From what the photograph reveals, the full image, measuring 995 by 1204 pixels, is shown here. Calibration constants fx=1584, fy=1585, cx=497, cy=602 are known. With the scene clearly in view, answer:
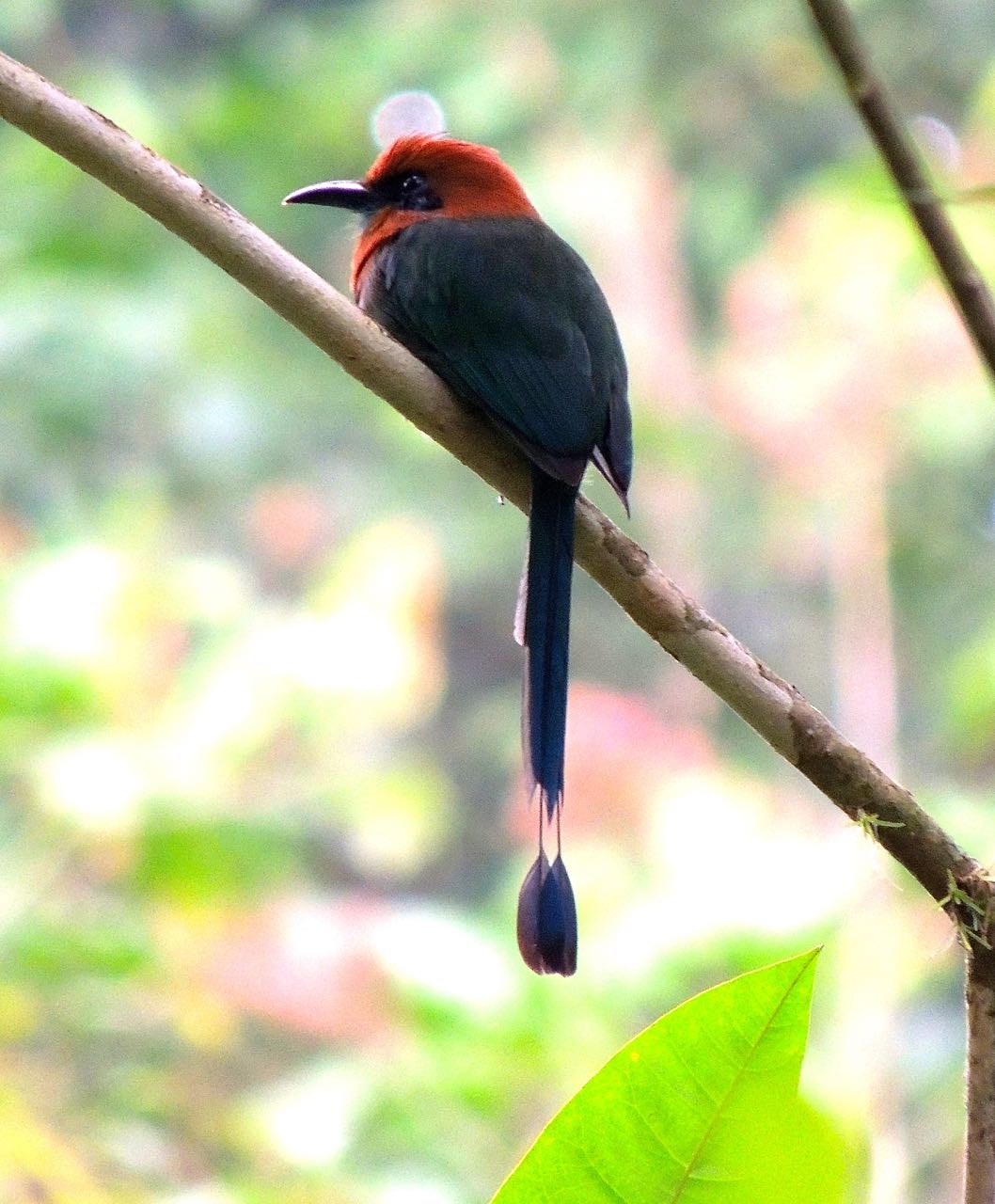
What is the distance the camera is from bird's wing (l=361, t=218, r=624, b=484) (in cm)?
135

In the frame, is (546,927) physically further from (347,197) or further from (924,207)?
(347,197)

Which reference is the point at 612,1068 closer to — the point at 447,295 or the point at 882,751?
the point at 447,295

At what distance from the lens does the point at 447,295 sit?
1.53 metres

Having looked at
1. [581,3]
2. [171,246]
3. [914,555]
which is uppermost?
[581,3]

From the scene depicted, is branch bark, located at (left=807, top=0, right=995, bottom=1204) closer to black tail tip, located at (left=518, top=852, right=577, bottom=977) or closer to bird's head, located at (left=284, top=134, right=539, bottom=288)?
black tail tip, located at (left=518, top=852, right=577, bottom=977)

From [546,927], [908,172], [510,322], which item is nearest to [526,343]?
[510,322]

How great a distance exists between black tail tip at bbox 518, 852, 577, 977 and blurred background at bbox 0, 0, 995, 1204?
0.52ft

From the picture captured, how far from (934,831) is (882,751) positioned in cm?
257

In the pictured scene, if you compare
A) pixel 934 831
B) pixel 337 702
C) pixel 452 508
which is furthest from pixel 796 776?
Result: pixel 934 831

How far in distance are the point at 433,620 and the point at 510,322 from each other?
114 inches

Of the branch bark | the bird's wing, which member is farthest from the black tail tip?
the bird's wing

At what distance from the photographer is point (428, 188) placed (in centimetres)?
181

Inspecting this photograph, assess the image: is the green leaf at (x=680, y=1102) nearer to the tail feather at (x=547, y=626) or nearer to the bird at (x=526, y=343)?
the bird at (x=526, y=343)

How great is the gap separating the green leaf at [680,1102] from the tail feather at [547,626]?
1.78 ft
